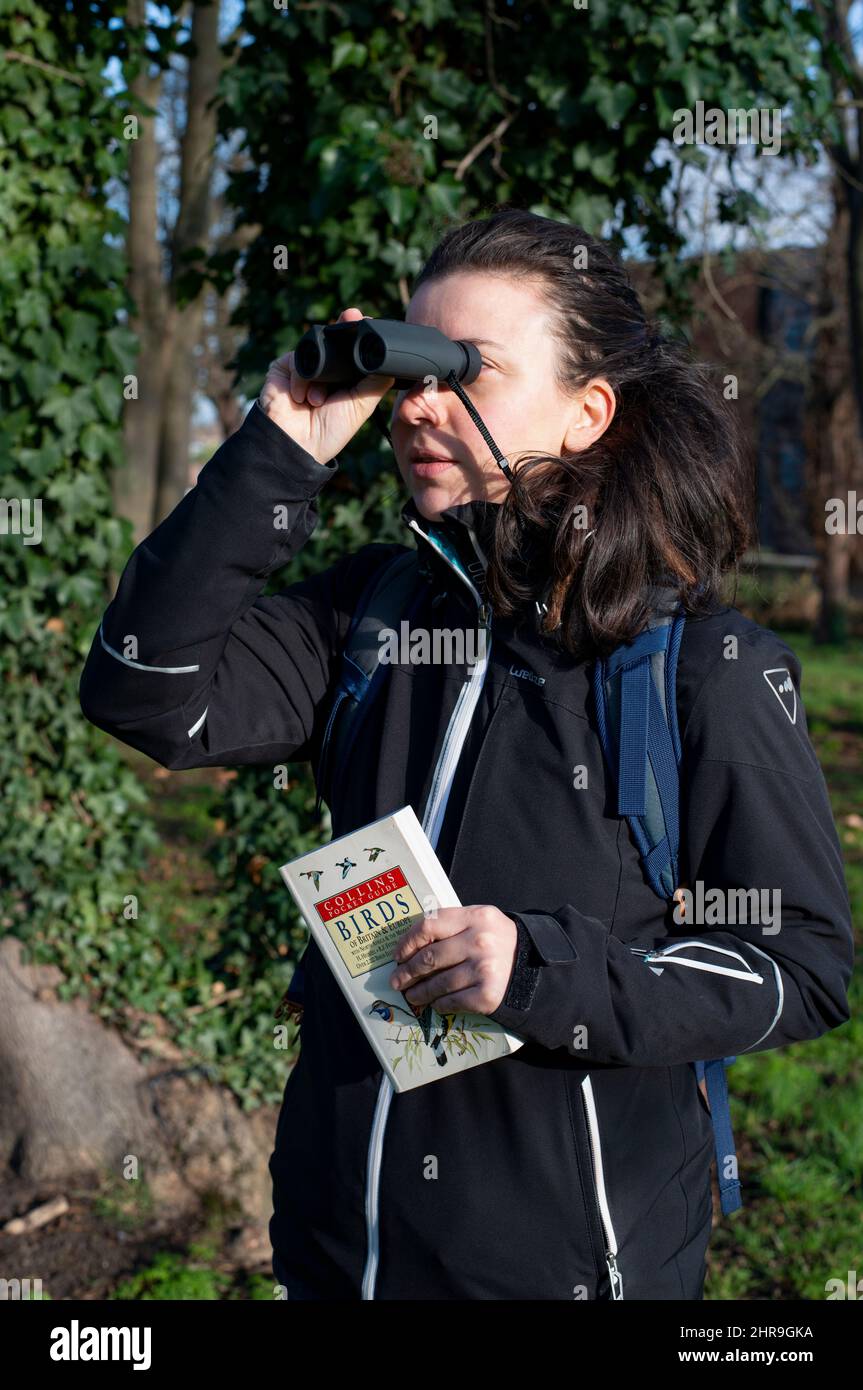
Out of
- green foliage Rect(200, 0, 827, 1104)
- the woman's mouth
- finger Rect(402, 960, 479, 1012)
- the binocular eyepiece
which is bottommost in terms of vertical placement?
finger Rect(402, 960, 479, 1012)

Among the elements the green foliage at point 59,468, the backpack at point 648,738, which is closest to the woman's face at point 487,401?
the backpack at point 648,738

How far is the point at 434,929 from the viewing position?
55.9 inches

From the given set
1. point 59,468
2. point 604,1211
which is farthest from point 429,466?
point 59,468

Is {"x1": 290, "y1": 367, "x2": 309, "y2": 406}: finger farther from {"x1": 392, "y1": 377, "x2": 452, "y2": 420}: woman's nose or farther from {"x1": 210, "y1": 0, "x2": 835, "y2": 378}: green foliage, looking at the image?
{"x1": 210, "y1": 0, "x2": 835, "y2": 378}: green foliage

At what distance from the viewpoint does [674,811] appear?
5.08ft

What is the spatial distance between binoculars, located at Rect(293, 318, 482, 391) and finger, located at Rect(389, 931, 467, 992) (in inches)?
27.3

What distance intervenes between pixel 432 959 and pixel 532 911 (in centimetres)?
19

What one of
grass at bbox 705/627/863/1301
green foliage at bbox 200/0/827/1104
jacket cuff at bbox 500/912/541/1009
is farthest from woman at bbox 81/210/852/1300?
grass at bbox 705/627/863/1301

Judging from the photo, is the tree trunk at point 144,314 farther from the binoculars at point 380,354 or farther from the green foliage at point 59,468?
the binoculars at point 380,354

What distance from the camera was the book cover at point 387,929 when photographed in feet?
4.89

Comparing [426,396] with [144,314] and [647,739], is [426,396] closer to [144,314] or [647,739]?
[647,739]

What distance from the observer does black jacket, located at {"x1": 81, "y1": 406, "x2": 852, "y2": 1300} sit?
1.50 meters
